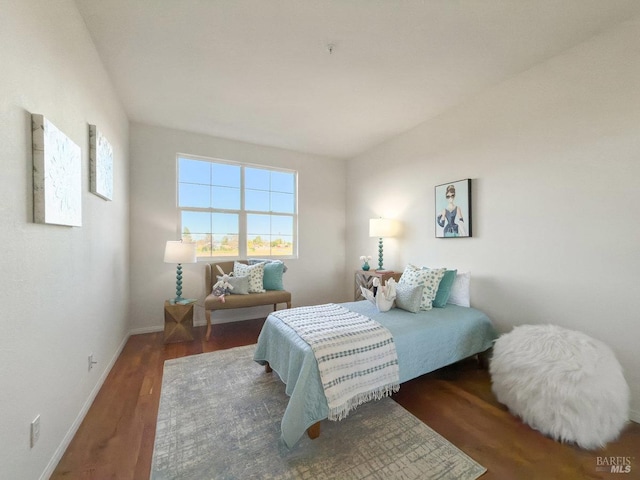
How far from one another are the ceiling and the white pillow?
72.7 inches

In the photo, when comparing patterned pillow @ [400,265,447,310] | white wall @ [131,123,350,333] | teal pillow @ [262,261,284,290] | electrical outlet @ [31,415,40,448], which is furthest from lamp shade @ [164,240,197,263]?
patterned pillow @ [400,265,447,310]

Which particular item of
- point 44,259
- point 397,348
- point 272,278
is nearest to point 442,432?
point 397,348

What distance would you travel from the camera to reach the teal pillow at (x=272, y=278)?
355 cm

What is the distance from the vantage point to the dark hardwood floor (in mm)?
1324

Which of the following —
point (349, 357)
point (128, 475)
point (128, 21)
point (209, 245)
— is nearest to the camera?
point (128, 475)

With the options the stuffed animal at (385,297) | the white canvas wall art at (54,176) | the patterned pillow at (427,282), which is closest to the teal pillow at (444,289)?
the patterned pillow at (427,282)

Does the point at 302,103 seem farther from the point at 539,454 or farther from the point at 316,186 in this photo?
the point at 539,454

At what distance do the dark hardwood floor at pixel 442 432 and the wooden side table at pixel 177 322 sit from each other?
1.62 feet

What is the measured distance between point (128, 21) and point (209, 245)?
253cm

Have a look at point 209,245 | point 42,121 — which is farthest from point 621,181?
point 209,245

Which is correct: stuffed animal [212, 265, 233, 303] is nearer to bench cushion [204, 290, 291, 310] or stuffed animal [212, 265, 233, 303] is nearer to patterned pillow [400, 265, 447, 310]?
bench cushion [204, 290, 291, 310]

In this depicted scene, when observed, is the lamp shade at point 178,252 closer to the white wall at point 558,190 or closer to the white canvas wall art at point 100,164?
the white canvas wall art at point 100,164

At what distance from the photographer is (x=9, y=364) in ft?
3.28

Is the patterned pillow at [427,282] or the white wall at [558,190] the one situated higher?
the white wall at [558,190]
